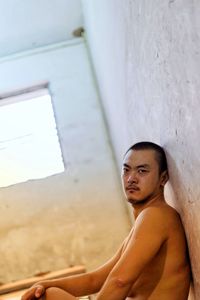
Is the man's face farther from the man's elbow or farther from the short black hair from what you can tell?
the man's elbow

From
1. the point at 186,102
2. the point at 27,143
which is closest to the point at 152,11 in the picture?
the point at 186,102

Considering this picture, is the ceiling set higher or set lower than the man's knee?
higher

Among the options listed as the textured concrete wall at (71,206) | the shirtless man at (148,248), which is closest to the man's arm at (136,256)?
the shirtless man at (148,248)

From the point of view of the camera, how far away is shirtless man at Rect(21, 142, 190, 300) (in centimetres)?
114

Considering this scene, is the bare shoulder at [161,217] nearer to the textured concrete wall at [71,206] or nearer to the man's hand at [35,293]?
the man's hand at [35,293]

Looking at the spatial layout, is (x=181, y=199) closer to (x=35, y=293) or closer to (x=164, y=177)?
(x=164, y=177)

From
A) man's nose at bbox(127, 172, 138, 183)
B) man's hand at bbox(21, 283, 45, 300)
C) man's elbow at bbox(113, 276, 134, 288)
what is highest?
man's nose at bbox(127, 172, 138, 183)

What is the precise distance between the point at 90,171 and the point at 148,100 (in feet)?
6.57

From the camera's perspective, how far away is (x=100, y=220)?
3.26m

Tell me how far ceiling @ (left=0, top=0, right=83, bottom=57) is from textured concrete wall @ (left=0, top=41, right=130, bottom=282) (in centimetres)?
52

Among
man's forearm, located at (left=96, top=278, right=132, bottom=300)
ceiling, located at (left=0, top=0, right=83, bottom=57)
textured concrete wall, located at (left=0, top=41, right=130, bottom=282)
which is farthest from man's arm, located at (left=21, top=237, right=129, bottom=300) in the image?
ceiling, located at (left=0, top=0, right=83, bottom=57)

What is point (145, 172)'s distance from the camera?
1.29 metres

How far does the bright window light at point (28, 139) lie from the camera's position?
140 inches

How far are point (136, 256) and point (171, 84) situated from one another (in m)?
0.47
